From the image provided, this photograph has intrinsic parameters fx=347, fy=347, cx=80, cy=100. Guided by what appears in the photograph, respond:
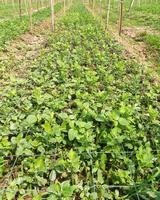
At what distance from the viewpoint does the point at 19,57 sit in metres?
9.31

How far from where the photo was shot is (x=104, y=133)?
4.11 meters

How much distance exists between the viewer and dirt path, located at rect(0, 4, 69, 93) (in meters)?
7.21

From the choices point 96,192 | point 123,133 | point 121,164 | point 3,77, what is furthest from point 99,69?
point 96,192

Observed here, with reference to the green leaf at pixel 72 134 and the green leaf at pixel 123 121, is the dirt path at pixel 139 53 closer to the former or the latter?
the green leaf at pixel 123 121

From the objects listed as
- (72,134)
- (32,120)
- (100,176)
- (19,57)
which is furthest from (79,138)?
(19,57)

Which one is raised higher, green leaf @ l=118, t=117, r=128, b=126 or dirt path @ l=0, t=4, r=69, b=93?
green leaf @ l=118, t=117, r=128, b=126

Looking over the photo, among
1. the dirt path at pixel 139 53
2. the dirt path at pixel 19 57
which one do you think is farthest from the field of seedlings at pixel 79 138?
the dirt path at pixel 139 53

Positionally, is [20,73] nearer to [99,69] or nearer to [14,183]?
[99,69]

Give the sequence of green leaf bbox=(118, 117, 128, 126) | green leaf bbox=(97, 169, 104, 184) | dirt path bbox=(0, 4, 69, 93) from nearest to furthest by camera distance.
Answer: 1. green leaf bbox=(97, 169, 104, 184)
2. green leaf bbox=(118, 117, 128, 126)
3. dirt path bbox=(0, 4, 69, 93)

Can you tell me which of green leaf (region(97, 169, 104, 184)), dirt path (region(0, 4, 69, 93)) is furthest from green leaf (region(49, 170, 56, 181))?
dirt path (region(0, 4, 69, 93))

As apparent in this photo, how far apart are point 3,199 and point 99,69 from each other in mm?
4168

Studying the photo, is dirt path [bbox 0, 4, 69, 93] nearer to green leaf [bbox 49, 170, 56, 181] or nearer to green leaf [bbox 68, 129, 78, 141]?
green leaf [bbox 68, 129, 78, 141]

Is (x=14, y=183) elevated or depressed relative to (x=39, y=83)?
elevated

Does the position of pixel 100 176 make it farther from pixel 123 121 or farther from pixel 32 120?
pixel 32 120
